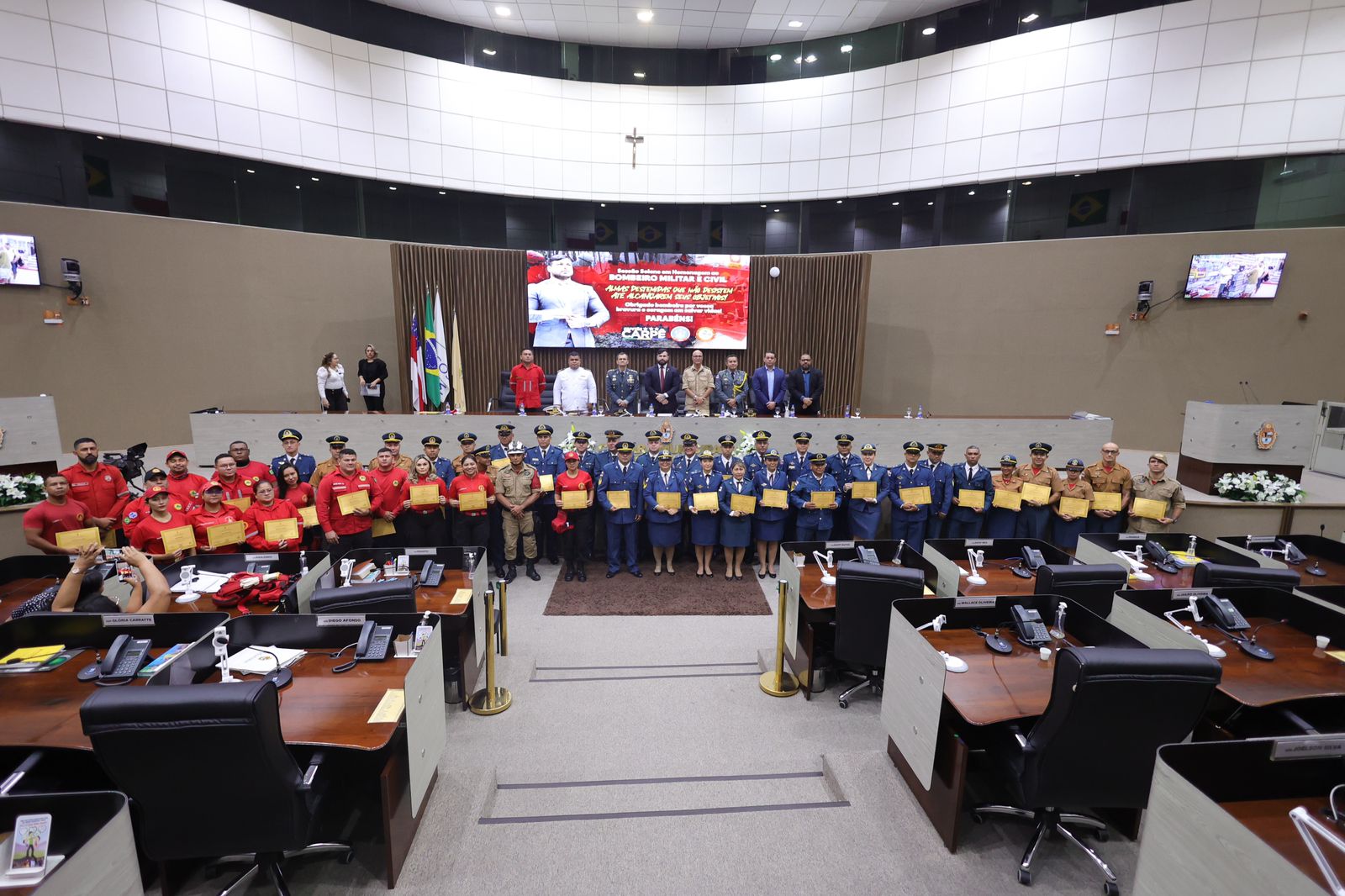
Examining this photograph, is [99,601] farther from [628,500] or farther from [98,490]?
[628,500]

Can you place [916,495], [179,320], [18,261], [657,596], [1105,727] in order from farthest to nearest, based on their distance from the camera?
1. [179,320]
2. [18,261]
3. [916,495]
4. [657,596]
5. [1105,727]

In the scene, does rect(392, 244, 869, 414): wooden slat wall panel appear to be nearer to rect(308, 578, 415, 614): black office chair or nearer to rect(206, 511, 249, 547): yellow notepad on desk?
rect(206, 511, 249, 547): yellow notepad on desk

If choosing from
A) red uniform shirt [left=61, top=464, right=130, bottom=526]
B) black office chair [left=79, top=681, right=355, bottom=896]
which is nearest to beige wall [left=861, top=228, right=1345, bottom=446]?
black office chair [left=79, top=681, right=355, bottom=896]

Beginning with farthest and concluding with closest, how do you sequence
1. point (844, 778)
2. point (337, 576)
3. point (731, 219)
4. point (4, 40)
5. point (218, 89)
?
point (731, 219), point (218, 89), point (4, 40), point (337, 576), point (844, 778)

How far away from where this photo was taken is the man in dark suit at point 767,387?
30.1ft

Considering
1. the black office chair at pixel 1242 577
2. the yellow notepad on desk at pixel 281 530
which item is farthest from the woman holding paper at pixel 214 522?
→ the black office chair at pixel 1242 577

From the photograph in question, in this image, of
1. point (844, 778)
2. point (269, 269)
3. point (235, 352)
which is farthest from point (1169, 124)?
point (235, 352)

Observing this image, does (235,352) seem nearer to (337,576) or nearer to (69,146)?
(69,146)

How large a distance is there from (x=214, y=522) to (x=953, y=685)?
5.69 metres

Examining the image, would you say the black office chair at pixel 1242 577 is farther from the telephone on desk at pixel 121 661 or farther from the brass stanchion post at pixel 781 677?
the telephone on desk at pixel 121 661

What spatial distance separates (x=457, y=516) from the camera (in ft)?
21.9

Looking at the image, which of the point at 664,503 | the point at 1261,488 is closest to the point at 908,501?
the point at 664,503

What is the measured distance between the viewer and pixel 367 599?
12.3ft

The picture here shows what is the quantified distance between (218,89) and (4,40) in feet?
7.98
